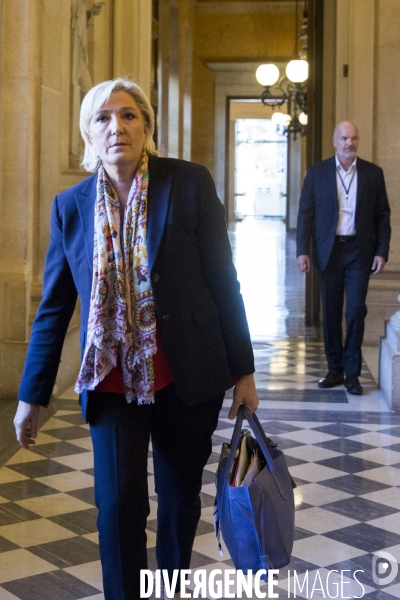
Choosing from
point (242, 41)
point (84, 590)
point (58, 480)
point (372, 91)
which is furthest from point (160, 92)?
point (84, 590)

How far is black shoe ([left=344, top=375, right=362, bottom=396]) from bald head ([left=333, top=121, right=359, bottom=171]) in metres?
1.61

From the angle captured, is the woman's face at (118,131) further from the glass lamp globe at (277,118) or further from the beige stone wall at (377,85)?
the glass lamp globe at (277,118)

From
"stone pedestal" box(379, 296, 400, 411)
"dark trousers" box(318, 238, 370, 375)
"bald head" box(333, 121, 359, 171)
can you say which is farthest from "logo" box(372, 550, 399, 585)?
"bald head" box(333, 121, 359, 171)

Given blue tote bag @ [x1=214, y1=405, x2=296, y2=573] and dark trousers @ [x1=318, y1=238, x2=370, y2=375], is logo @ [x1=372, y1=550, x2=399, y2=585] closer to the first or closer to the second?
blue tote bag @ [x1=214, y1=405, x2=296, y2=573]

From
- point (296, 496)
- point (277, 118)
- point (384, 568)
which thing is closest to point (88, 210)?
point (384, 568)

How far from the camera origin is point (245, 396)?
2.91 meters

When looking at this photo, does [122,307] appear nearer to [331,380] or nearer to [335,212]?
[335,212]

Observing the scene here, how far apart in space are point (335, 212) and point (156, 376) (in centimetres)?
475

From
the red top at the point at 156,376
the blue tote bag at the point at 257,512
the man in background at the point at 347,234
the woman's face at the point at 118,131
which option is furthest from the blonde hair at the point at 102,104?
the man in background at the point at 347,234

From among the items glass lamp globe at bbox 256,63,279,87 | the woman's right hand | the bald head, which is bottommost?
the woman's right hand

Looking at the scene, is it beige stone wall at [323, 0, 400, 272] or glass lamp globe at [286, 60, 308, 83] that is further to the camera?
glass lamp globe at [286, 60, 308, 83]

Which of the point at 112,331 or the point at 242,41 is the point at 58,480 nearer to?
the point at 112,331

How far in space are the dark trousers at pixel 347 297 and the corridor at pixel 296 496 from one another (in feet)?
1.19

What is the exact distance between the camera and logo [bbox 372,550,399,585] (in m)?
3.65
